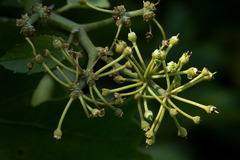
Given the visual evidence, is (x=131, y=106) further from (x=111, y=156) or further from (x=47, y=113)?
(x=47, y=113)

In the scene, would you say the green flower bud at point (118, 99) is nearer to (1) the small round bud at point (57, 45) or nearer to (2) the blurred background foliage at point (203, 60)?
(1) the small round bud at point (57, 45)

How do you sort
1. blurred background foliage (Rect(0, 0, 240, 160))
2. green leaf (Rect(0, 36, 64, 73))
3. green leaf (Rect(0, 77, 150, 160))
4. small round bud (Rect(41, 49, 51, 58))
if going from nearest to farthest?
small round bud (Rect(41, 49, 51, 58)) → green leaf (Rect(0, 36, 64, 73)) → green leaf (Rect(0, 77, 150, 160)) → blurred background foliage (Rect(0, 0, 240, 160))

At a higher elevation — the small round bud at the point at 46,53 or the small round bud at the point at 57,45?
the small round bud at the point at 57,45

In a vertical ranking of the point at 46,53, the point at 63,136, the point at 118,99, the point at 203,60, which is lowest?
the point at 63,136

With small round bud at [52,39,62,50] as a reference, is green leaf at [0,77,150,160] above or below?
below

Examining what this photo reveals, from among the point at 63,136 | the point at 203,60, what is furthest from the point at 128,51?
the point at 203,60

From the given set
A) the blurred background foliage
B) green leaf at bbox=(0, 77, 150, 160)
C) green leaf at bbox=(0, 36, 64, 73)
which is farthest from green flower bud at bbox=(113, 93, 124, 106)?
the blurred background foliage

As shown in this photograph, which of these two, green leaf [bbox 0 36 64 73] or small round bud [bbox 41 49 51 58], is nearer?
small round bud [bbox 41 49 51 58]

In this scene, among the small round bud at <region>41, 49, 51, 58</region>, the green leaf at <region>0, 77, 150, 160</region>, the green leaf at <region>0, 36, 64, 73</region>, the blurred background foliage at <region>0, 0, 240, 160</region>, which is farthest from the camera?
the blurred background foliage at <region>0, 0, 240, 160</region>

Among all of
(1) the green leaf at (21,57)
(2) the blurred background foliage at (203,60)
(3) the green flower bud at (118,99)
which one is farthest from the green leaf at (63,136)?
(2) the blurred background foliage at (203,60)

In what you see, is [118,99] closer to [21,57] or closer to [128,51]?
[128,51]

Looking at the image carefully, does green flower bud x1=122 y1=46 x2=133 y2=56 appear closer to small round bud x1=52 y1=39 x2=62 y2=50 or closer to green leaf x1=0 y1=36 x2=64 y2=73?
small round bud x1=52 y1=39 x2=62 y2=50

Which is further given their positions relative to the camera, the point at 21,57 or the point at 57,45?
the point at 21,57
